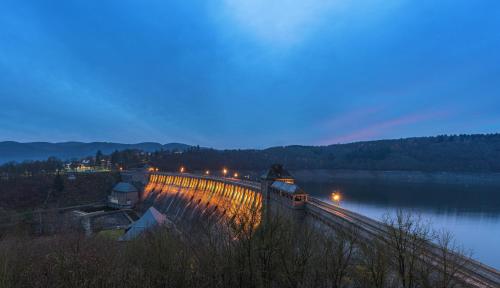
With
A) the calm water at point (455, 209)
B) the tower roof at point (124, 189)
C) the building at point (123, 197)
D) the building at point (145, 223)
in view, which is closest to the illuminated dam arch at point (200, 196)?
the building at point (123, 197)

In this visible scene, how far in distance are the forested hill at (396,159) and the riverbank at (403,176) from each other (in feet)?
15.6

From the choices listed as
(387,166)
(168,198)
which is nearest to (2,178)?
(168,198)

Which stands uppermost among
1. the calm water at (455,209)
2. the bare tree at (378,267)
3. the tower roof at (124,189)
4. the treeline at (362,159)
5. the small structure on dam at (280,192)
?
the treeline at (362,159)

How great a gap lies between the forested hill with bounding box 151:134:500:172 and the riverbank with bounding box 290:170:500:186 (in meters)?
4.75

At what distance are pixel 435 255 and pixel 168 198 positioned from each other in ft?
204

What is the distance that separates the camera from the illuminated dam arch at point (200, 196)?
151 ft

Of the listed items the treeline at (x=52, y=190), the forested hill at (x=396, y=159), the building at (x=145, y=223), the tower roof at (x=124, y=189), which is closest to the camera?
the building at (x=145, y=223)

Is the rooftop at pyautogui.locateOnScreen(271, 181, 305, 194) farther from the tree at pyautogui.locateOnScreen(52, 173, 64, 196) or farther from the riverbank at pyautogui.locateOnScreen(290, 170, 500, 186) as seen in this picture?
the riverbank at pyautogui.locateOnScreen(290, 170, 500, 186)

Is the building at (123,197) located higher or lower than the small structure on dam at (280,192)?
lower

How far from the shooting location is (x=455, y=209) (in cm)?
6931

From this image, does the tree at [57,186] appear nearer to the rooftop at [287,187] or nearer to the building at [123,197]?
the building at [123,197]

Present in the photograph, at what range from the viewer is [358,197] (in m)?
86.3

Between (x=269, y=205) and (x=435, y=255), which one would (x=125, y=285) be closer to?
(x=435, y=255)

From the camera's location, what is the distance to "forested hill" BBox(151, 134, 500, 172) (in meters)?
142
